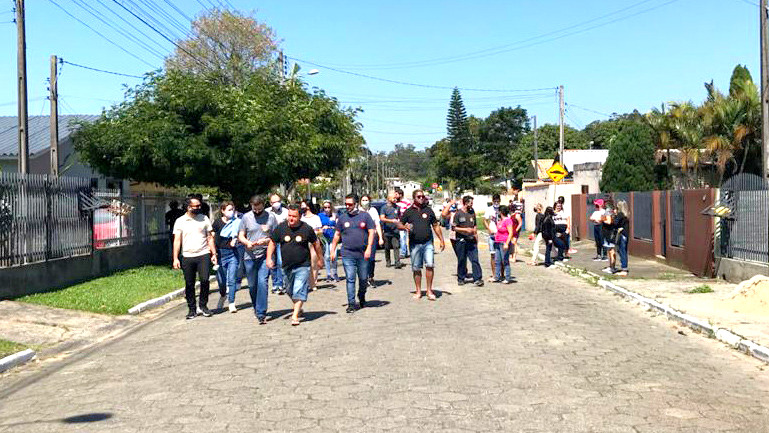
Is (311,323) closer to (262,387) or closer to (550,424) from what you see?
(262,387)

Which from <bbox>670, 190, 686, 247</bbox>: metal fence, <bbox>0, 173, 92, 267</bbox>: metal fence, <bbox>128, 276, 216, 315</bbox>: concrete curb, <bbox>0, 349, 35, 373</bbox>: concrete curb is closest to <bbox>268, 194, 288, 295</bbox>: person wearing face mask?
<bbox>128, 276, 216, 315</bbox>: concrete curb

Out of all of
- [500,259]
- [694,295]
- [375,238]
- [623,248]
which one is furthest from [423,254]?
[623,248]

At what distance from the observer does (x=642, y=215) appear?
22.0 meters

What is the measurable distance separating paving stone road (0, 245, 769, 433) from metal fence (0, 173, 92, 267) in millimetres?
3604

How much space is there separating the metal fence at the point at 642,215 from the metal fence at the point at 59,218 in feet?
43.8

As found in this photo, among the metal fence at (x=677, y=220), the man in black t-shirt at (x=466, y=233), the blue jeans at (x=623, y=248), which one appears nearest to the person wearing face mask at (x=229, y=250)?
the man in black t-shirt at (x=466, y=233)

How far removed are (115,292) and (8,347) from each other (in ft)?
15.9

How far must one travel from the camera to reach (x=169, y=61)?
43.4 metres

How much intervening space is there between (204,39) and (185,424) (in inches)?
1632

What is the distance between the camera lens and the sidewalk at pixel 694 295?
1058cm

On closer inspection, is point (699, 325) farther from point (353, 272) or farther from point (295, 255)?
point (295, 255)

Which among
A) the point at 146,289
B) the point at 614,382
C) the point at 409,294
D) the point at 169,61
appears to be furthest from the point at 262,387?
the point at 169,61

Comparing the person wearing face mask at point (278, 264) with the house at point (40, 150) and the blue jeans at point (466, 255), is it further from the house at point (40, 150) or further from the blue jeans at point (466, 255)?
the house at point (40, 150)

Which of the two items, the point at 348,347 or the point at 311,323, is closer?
the point at 348,347
